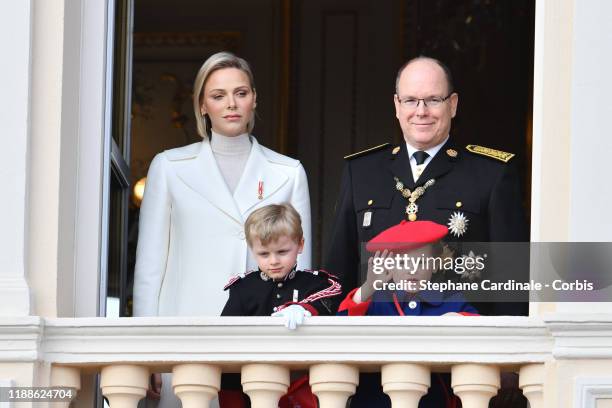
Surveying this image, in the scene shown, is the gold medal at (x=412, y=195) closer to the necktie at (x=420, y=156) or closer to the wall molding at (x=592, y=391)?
the necktie at (x=420, y=156)

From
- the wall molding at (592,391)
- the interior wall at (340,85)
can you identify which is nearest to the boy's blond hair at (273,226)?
the wall molding at (592,391)

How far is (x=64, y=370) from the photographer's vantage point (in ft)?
19.9

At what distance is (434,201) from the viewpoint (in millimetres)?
6633

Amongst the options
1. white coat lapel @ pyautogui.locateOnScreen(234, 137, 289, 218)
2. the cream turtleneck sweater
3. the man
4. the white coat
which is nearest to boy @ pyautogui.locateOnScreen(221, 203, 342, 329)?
the man

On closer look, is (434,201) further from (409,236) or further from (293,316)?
(293,316)

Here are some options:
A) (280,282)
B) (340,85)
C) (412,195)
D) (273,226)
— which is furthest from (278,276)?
(340,85)

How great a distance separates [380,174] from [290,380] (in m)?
0.86

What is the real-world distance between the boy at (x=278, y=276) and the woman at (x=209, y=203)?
446 millimetres

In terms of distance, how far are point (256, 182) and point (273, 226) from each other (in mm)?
706

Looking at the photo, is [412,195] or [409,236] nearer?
[409,236]

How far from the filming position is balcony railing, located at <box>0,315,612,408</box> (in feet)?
19.5

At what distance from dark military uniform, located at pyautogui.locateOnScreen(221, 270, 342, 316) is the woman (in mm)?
427

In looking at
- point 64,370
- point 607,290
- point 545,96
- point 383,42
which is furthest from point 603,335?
point 383,42

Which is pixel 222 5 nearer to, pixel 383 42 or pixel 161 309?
pixel 383 42
